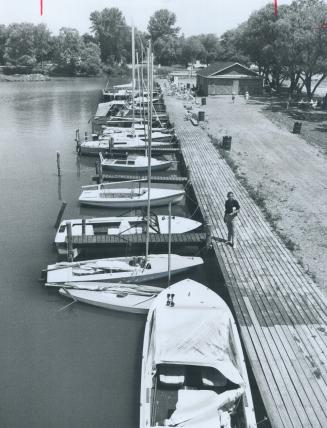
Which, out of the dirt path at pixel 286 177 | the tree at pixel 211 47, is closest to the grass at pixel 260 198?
the dirt path at pixel 286 177

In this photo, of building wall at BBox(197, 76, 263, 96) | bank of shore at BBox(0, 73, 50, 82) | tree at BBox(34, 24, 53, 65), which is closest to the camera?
building wall at BBox(197, 76, 263, 96)

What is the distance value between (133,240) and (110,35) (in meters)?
146

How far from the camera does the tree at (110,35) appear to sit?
491 feet

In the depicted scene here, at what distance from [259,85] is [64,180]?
2072 inches

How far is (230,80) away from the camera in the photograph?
2948 inches

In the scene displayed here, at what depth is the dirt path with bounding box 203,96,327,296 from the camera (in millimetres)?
21156

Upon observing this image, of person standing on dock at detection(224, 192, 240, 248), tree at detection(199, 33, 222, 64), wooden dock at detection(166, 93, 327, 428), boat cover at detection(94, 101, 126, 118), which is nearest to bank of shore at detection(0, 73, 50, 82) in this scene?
tree at detection(199, 33, 222, 64)

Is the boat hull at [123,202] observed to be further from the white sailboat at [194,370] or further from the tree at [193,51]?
the tree at [193,51]

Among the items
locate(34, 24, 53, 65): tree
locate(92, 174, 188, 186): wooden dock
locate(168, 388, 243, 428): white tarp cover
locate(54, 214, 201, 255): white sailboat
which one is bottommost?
locate(168, 388, 243, 428): white tarp cover

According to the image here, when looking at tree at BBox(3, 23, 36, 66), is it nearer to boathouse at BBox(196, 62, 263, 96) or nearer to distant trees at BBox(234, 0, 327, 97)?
boathouse at BBox(196, 62, 263, 96)

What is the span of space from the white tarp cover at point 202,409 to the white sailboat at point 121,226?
38.1 feet

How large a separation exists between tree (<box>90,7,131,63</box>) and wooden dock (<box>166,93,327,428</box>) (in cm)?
13701

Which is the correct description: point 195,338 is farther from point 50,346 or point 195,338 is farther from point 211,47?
point 211,47

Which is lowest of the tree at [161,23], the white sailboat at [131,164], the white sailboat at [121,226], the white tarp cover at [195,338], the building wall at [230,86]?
the white tarp cover at [195,338]
